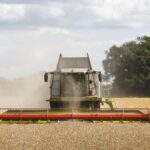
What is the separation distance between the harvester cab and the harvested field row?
10.1 feet

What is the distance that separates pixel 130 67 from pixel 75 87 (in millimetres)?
46727

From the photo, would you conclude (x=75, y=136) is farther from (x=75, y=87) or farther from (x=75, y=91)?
(x=75, y=87)

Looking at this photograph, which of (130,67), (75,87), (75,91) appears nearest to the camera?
(75,91)

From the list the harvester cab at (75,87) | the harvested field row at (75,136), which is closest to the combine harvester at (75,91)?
the harvester cab at (75,87)

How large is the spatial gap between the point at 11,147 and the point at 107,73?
191ft

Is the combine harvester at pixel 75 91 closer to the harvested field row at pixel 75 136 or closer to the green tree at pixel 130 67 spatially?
the harvested field row at pixel 75 136

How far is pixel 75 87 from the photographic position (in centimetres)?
2233

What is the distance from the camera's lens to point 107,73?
71.2 metres

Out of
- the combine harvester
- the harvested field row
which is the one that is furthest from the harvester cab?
the harvested field row

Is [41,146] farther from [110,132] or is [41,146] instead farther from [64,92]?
[64,92]

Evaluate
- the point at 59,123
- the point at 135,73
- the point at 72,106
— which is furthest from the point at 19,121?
the point at 135,73

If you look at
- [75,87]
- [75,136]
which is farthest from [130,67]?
[75,136]

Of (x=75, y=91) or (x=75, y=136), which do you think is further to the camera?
(x=75, y=91)

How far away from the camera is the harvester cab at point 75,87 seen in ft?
71.4
